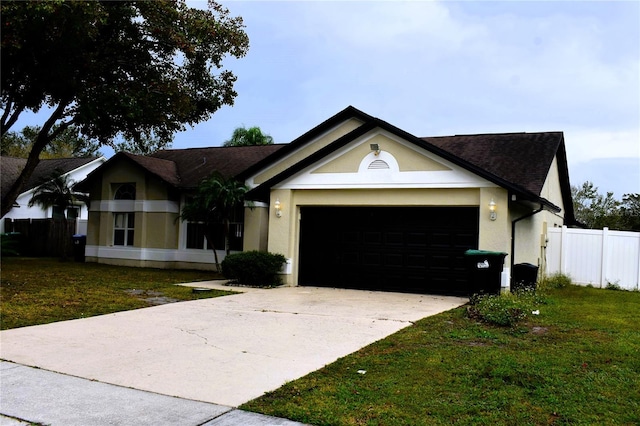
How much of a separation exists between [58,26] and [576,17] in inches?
528

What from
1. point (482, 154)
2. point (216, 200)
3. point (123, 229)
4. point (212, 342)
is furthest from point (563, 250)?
point (123, 229)

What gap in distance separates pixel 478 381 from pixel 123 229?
64.0 feet

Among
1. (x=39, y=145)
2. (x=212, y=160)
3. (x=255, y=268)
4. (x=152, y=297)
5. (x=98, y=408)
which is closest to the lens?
(x=98, y=408)

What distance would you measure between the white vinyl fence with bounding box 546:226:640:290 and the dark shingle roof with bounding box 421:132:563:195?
2.81m

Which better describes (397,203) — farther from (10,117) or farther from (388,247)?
(10,117)

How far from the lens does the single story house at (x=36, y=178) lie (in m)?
31.2

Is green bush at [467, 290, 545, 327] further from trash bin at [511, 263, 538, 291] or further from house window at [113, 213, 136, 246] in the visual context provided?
house window at [113, 213, 136, 246]

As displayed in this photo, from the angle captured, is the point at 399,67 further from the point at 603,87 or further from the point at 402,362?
the point at 402,362

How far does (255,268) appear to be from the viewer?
15.3 meters

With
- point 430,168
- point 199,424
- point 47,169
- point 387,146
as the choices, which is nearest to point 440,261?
point 430,168

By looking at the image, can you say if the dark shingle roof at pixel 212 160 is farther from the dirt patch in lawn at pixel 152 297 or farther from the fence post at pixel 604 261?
the fence post at pixel 604 261

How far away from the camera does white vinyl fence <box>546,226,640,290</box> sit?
16.2 m

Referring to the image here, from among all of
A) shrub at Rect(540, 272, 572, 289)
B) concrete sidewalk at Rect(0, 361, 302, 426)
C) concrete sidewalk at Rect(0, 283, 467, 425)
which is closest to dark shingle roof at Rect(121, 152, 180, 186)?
concrete sidewalk at Rect(0, 283, 467, 425)

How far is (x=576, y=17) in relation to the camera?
13469mm
